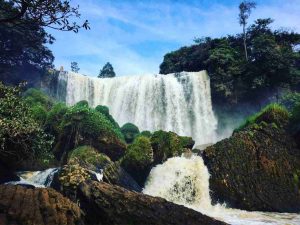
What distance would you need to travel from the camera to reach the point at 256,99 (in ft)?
128

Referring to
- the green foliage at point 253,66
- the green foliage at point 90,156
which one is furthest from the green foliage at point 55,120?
the green foliage at point 253,66

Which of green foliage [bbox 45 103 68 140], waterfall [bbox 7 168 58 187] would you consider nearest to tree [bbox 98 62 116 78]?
green foliage [bbox 45 103 68 140]

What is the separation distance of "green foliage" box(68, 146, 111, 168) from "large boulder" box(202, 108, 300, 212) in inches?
230

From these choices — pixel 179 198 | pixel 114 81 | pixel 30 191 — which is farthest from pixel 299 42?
pixel 30 191

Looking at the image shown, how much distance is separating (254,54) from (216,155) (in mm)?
23150

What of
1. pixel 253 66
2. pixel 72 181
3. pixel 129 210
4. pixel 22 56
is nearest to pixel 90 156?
pixel 72 181

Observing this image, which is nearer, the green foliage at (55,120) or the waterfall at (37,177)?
the waterfall at (37,177)

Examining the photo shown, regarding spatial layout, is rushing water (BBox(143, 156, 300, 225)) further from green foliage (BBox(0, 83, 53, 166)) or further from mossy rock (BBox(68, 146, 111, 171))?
green foliage (BBox(0, 83, 53, 166))

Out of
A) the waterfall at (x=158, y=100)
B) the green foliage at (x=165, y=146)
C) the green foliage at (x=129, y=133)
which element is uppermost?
the waterfall at (x=158, y=100)

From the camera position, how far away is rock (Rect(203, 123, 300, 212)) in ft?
51.7

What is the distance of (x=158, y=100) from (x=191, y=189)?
801 inches

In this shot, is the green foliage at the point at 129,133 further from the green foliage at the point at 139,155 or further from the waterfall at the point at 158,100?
the green foliage at the point at 139,155

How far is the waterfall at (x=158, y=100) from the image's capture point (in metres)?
37.0

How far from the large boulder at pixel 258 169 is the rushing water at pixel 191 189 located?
0.47 m
